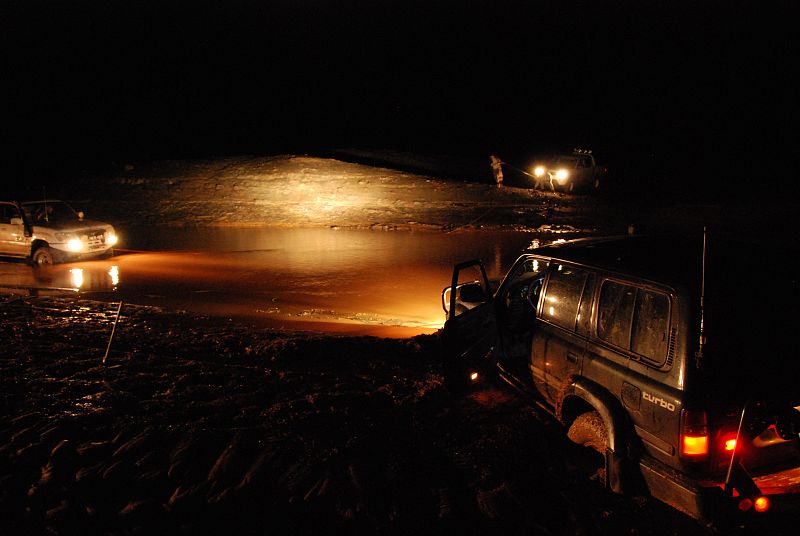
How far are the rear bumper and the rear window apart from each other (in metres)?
0.69

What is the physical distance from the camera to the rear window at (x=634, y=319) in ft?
12.3

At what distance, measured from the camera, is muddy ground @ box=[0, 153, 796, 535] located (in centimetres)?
407

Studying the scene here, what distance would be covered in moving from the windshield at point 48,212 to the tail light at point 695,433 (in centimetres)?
1755

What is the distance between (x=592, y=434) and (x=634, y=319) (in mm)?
910

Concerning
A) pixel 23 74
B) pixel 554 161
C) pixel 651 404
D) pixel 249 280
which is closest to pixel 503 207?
pixel 554 161

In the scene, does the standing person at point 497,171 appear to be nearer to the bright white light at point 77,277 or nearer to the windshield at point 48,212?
the windshield at point 48,212

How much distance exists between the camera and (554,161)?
1075 inches

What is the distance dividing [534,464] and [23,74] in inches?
2686

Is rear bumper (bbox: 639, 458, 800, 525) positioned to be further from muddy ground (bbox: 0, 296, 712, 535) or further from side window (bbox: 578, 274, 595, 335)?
side window (bbox: 578, 274, 595, 335)

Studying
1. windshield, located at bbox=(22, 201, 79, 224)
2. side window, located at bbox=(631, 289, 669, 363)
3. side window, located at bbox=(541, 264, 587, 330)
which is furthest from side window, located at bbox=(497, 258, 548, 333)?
windshield, located at bbox=(22, 201, 79, 224)

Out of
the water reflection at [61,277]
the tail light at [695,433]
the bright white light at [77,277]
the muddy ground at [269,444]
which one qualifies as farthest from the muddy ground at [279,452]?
the bright white light at [77,277]

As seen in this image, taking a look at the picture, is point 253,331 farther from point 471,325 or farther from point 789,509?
point 789,509

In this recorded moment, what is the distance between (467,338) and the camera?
5.57m

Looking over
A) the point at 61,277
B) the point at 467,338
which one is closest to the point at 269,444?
the point at 467,338
